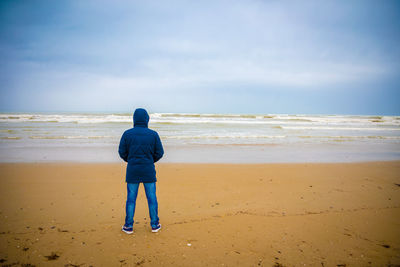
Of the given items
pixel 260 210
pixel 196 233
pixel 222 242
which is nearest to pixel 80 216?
pixel 196 233

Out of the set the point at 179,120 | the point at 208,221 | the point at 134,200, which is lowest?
the point at 208,221

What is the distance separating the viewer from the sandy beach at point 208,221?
317 centimetres

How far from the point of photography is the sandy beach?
317cm

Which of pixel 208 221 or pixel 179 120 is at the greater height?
pixel 179 120

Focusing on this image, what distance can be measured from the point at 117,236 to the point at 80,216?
1220 millimetres

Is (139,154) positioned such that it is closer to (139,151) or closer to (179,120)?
(139,151)

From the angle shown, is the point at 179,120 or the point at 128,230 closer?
the point at 128,230

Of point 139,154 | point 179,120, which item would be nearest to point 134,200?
point 139,154

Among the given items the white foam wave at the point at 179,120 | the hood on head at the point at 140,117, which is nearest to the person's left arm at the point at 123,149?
the hood on head at the point at 140,117

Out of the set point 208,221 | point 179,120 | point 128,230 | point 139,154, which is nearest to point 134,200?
point 128,230

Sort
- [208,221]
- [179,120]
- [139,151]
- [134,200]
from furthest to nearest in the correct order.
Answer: [179,120], [208,221], [134,200], [139,151]

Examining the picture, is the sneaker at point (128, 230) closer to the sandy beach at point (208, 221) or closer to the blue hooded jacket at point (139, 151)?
the sandy beach at point (208, 221)

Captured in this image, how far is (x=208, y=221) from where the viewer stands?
4199 millimetres

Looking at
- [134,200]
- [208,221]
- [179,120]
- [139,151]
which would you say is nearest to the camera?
[139,151]
